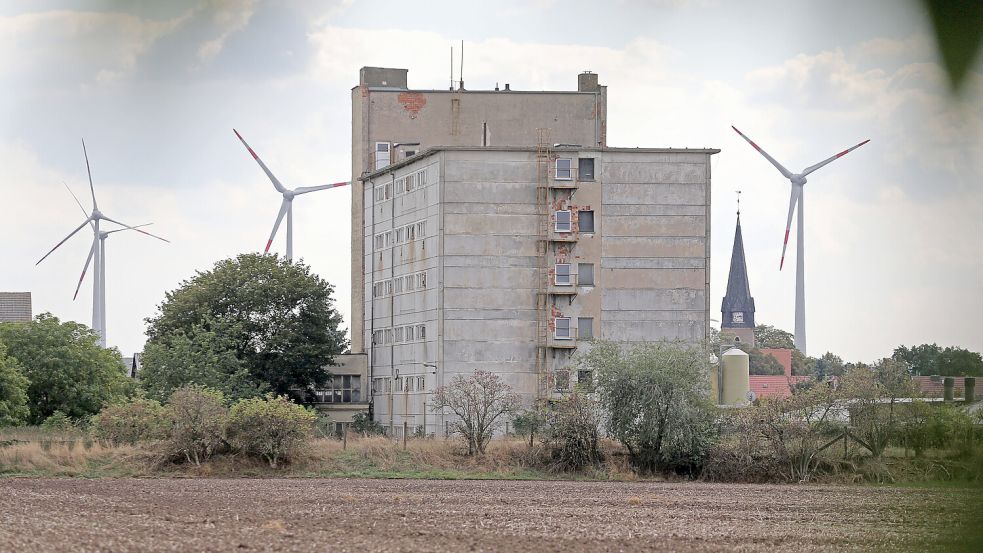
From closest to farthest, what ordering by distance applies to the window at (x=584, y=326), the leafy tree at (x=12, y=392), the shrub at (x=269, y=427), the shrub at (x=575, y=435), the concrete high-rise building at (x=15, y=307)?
the shrub at (x=269, y=427) → the shrub at (x=575, y=435) → the leafy tree at (x=12, y=392) → the window at (x=584, y=326) → the concrete high-rise building at (x=15, y=307)

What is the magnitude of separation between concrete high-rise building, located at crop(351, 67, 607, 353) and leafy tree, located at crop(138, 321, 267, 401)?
23.1 meters

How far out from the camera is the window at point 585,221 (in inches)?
4284

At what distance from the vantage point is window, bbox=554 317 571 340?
10775cm

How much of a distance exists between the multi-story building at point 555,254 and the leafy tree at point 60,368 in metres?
23.8

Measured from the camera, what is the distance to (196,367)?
96750 millimetres

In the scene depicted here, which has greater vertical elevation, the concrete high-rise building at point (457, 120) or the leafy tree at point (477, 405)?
the concrete high-rise building at point (457, 120)

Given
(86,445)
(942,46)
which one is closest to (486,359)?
(86,445)

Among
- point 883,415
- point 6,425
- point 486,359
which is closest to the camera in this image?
point 883,415

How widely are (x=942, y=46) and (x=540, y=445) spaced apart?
7028 centimetres

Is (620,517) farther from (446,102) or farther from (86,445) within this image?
(446,102)

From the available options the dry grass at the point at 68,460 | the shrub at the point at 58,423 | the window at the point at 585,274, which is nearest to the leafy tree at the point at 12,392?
the shrub at the point at 58,423

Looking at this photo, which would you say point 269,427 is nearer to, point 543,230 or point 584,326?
point 584,326

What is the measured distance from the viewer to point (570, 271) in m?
109

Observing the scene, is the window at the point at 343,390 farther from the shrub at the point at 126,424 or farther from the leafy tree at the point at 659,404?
the leafy tree at the point at 659,404
